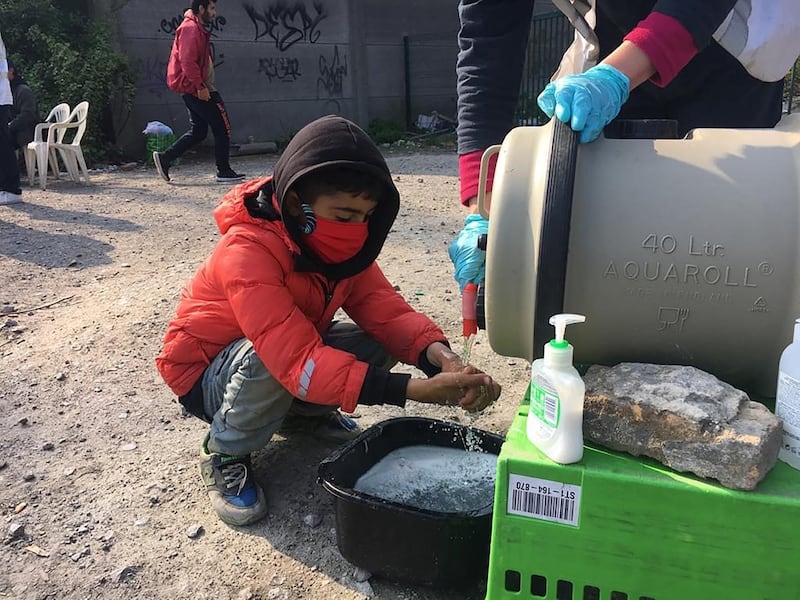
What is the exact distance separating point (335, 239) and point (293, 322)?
252 mm

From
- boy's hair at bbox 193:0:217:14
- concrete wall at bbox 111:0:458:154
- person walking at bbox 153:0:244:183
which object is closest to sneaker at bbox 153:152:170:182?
person walking at bbox 153:0:244:183

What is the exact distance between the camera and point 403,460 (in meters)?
1.98

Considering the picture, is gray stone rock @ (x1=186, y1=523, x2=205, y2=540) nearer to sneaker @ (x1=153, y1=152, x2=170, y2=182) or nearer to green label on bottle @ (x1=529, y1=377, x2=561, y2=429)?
green label on bottle @ (x1=529, y1=377, x2=561, y2=429)

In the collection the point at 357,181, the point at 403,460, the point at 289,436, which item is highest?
the point at 357,181

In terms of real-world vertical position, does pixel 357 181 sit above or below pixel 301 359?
above

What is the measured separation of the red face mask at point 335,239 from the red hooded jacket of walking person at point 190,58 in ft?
18.1

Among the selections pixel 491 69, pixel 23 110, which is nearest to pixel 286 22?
pixel 23 110

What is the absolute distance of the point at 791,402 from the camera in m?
1.24

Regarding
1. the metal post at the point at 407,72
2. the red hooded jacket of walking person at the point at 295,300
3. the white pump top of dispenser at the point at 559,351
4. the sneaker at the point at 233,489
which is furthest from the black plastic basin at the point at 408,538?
the metal post at the point at 407,72

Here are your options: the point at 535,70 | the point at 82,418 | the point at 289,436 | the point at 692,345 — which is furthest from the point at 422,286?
the point at 535,70

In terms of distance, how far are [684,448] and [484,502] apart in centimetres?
66

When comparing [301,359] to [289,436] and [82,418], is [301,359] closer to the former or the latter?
[289,436]

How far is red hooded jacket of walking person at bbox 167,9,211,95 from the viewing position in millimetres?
6781

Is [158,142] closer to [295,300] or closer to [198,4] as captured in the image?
[198,4]
